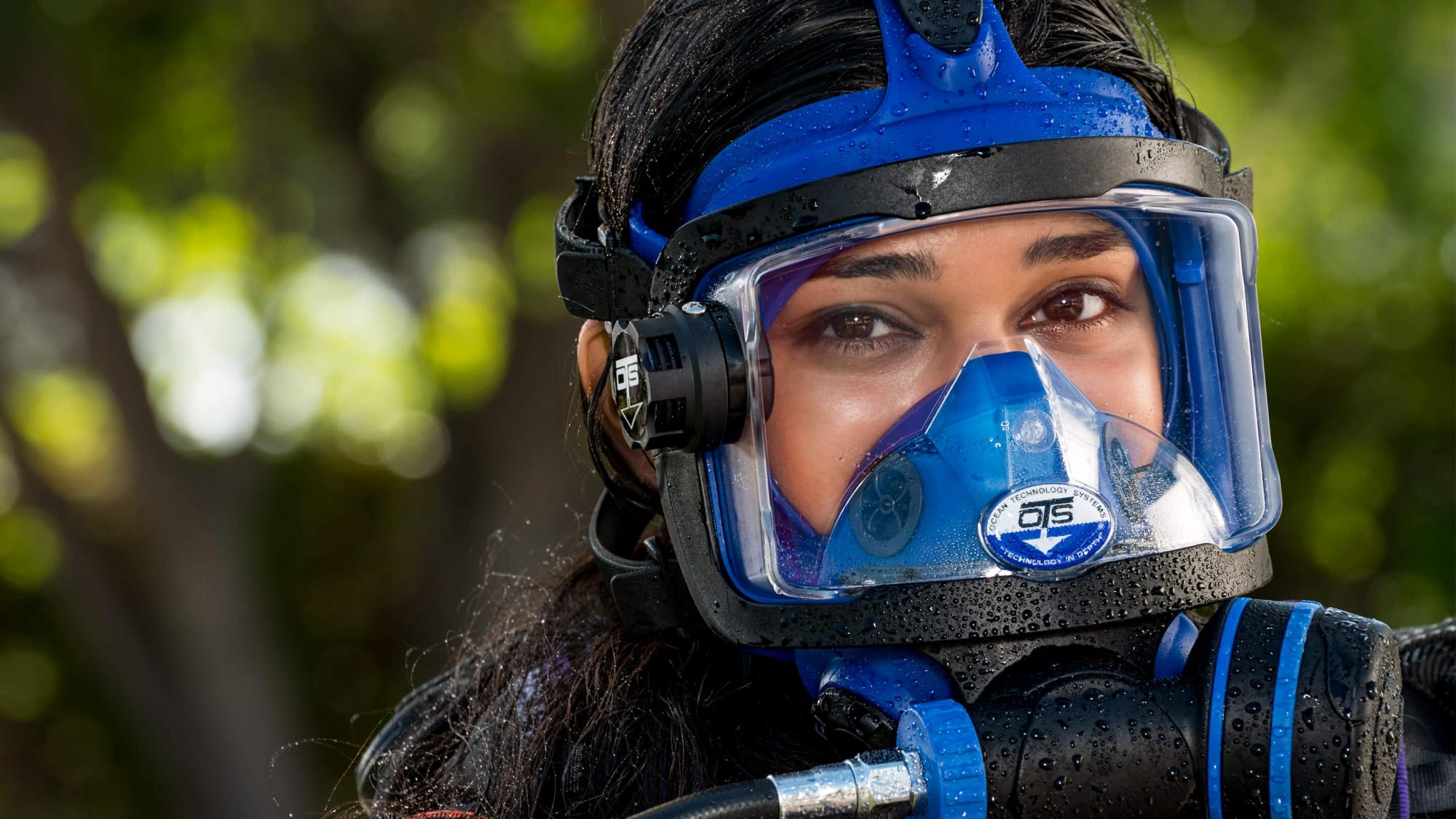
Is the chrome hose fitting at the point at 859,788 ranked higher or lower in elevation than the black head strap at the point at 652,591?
lower

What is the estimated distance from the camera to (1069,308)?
1977 millimetres

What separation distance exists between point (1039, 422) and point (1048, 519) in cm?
13

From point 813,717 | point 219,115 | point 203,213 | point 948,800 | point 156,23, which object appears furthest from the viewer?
point 203,213

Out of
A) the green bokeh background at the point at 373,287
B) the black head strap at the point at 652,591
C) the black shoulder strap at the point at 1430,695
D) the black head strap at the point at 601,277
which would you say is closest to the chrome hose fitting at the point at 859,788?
the black head strap at the point at 652,591

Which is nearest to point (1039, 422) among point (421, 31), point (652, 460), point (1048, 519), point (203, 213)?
point (1048, 519)

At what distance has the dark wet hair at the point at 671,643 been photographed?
6.53ft

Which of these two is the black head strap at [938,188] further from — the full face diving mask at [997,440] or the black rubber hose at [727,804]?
the black rubber hose at [727,804]

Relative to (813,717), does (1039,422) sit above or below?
above

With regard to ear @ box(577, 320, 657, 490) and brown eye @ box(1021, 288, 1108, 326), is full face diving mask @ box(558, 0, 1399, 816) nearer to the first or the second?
brown eye @ box(1021, 288, 1108, 326)

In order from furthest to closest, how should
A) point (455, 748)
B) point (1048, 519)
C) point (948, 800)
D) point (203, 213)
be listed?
point (203, 213) → point (455, 748) → point (1048, 519) → point (948, 800)

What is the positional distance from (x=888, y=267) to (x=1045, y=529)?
1.31 feet

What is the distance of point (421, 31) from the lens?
6805 millimetres

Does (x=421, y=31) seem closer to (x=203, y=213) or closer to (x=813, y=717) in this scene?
(x=203, y=213)

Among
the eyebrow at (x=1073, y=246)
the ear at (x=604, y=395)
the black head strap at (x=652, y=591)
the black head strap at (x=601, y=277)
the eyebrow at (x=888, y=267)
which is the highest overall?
the black head strap at (x=601, y=277)
